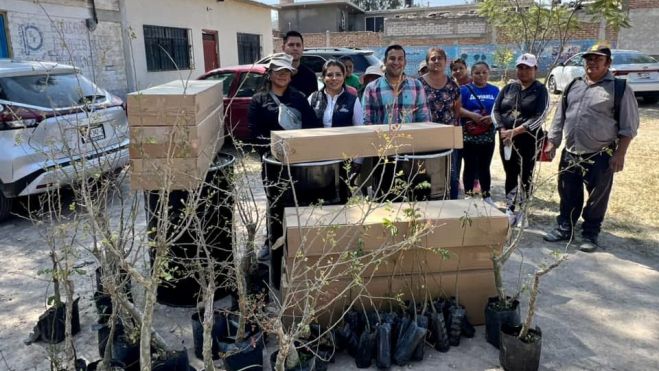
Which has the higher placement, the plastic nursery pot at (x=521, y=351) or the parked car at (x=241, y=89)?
the parked car at (x=241, y=89)

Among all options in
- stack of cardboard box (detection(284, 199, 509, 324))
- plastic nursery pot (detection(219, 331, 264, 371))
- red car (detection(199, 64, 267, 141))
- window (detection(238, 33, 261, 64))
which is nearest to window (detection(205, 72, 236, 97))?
red car (detection(199, 64, 267, 141))

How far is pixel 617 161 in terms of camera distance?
431 cm

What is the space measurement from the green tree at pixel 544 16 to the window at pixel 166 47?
8.24 m

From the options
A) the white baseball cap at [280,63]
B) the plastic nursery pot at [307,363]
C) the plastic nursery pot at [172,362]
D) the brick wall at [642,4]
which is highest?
the brick wall at [642,4]

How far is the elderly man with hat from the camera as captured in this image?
4.21m

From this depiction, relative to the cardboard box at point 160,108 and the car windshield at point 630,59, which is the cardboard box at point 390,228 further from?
the car windshield at point 630,59

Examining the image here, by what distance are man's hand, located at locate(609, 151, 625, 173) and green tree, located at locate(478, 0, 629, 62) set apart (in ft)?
9.69

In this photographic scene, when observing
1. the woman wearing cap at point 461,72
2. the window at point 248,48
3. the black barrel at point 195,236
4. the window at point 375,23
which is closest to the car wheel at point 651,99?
the woman wearing cap at point 461,72

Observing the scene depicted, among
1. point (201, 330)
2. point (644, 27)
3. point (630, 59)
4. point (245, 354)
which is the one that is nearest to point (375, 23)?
point (644, 27)

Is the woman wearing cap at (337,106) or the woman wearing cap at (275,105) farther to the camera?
the woman wearing cap at (337,106)

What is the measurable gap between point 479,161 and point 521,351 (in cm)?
289

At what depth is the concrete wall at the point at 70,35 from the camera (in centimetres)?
938

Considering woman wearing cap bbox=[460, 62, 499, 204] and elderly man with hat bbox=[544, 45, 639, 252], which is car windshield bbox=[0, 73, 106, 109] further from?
elderly man with hat bbox=[544, 45, 639, 252]

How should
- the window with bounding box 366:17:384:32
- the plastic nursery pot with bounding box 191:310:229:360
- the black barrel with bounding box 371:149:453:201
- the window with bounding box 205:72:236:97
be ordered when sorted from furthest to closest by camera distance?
the window with bounding box 366:17:384:32 < the window with bounding box 205:72:236:97 < the black barrel with bounding box 371:149:453:201 < the plastic nursery pot with bounding box 191:310:229:360
